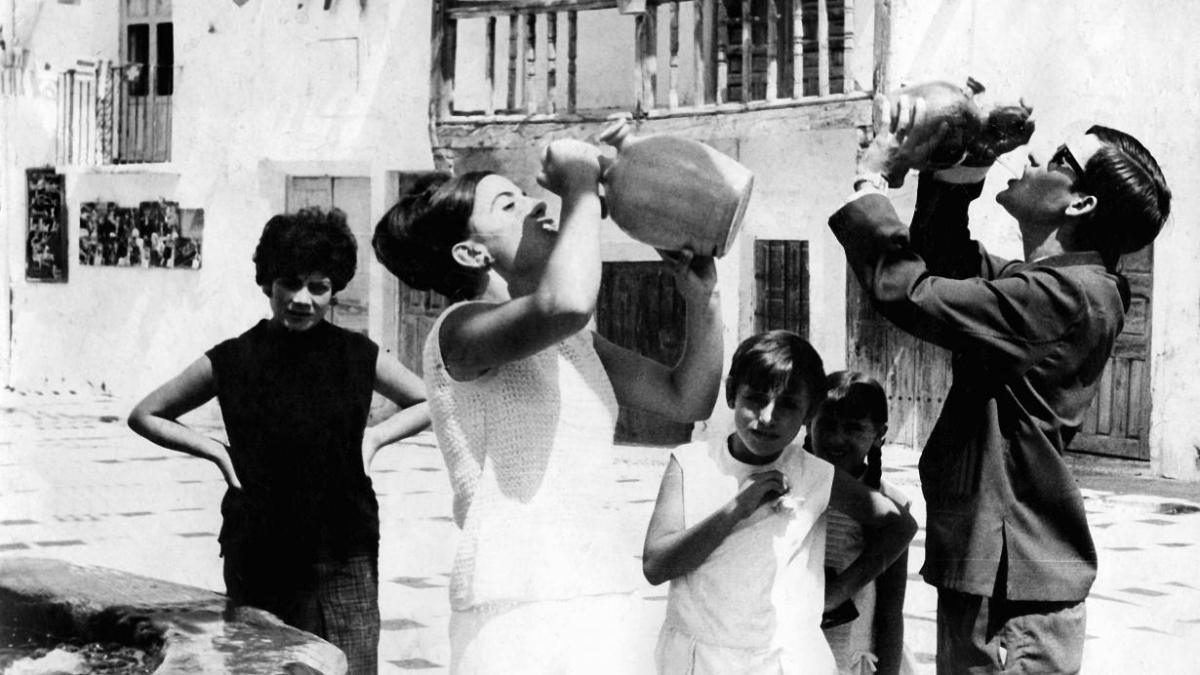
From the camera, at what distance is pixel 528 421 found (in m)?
2.24

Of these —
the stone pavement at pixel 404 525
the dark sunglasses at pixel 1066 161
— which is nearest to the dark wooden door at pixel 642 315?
the stone pavement at pixel 404 525

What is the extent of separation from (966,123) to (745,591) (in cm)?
82

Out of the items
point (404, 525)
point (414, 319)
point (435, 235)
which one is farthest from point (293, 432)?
point (414, 319)

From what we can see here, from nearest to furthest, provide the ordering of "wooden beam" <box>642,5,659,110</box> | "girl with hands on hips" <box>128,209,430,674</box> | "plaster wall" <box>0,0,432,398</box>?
"girl with hands on hips" <box>128,209,430,674</box> < "plaster wall" <box>0,0,432,398</box> < "wooden beam" <box>642,5,659,110</box>

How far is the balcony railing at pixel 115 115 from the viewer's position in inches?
311

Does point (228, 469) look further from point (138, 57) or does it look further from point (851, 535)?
point (138, 57)

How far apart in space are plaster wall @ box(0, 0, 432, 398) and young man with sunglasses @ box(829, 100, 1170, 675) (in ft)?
17.6

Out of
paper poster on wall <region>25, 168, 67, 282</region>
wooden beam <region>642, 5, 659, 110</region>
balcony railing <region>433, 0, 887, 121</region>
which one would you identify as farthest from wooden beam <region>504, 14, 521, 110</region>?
paper poster on wall <region>25, 168, 67, 282</region>

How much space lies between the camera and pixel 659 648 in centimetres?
264

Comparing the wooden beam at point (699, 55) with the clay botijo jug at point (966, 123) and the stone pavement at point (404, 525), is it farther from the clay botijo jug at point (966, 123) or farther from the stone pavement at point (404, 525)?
the clay botijo jug at point (966, 123)

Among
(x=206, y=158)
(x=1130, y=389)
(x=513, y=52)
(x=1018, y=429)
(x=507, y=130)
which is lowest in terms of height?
(x=1130, y=389)

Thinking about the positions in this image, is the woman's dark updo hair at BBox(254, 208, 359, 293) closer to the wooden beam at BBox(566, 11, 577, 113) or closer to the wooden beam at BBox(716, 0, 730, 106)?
the wooden beam at BBox(566, 11, 577, 113)

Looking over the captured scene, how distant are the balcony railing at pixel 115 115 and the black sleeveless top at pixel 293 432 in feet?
14.3

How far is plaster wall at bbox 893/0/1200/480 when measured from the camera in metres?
9.06
